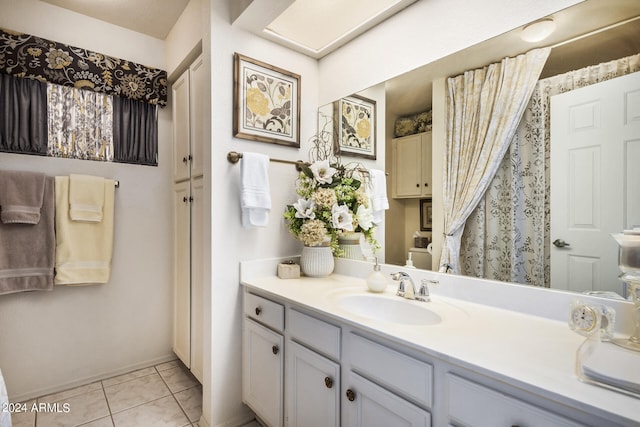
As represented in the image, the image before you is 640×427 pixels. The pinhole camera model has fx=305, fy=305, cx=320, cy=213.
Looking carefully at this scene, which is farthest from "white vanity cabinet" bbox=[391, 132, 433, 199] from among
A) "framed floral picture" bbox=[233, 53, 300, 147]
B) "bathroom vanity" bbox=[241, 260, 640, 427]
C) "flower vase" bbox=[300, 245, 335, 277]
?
"framed floral picture" bbox=[233, 53, 300, 147]

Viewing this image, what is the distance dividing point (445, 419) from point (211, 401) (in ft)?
4.28

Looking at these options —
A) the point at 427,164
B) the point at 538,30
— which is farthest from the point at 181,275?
the point at 538,30

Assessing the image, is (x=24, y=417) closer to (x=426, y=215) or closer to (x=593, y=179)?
(x=426, y=215)

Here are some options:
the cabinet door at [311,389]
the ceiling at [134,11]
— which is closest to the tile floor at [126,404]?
the cabinet door at [311,389]

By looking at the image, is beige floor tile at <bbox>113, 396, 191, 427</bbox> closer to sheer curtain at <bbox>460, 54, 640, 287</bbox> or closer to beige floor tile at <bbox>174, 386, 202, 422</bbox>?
beige floor tile at <bbox>174, 386, 202, 422</bbox>

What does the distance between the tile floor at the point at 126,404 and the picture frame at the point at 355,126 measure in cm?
184

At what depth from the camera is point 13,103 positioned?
1867 mm

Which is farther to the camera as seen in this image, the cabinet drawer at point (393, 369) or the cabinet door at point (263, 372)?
the cabinet door at point (263, 372)

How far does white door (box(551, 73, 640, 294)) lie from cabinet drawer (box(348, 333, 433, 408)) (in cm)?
62

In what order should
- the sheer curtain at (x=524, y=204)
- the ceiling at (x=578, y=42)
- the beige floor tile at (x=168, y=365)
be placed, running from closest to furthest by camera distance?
the ceiling at (x=578, y=42), the sheer curtain at (x=524, y=204), the beige floor tile at (x=168, y=365)

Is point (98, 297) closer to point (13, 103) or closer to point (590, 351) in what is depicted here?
point (13, 103)

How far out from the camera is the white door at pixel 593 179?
93 centimetres

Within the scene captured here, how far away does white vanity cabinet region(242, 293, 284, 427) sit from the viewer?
141 cm

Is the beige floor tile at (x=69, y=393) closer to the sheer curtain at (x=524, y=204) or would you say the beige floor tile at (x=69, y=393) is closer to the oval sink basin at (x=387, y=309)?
the oval sink basin at (x=387, y=309)
